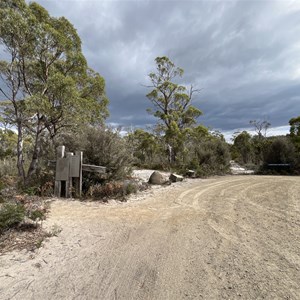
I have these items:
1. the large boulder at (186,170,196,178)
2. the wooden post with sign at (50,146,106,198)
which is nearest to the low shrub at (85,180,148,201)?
the wooden post with sign at (50,146,106,198)

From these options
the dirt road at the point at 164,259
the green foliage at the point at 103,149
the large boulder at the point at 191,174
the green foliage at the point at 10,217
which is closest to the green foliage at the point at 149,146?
the large boulder at the point at 191,174

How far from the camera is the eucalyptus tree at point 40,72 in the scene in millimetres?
7910

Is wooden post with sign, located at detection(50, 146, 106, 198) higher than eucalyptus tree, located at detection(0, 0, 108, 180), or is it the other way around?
eucalyptus tree, located at detection(0, 0, 108, 180)

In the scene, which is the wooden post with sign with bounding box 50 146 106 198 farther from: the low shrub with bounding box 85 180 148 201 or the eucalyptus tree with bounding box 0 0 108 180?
the eucalyptus tree with bounding box 0 0 108 180

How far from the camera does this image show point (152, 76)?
76.4 feet

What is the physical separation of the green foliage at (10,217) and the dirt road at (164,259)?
0.65 metres

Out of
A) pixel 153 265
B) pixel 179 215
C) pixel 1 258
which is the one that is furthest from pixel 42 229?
pixel 179 215

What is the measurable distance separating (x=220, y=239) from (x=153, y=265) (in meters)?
1.26

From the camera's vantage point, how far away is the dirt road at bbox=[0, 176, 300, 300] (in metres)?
2.08

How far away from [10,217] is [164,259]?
2.52m

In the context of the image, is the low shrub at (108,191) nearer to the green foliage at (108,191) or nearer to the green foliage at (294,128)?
the green foliage at (108,191)

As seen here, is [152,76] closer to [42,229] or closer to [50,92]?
[50,92]

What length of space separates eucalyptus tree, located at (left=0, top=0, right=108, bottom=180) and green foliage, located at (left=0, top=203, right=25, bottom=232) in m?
5.07

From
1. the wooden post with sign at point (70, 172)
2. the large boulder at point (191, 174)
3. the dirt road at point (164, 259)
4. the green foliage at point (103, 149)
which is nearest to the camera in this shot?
the dirt road at point (164, 259)
